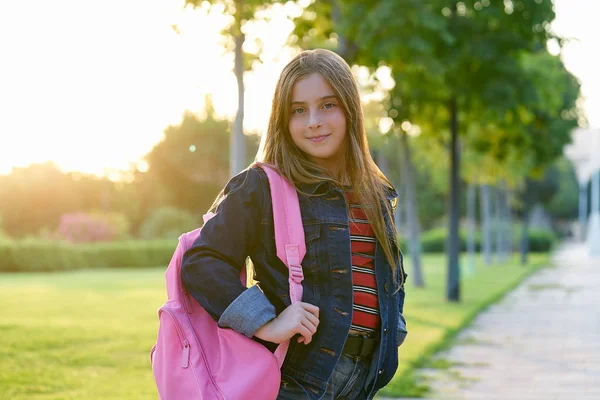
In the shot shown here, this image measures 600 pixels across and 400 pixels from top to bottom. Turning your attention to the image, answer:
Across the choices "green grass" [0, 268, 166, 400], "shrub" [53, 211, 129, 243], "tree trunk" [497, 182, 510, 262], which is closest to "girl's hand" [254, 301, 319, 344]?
"green grass" [0, 268, 166, 400]

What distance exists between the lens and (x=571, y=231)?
77.9 m

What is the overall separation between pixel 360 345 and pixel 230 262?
46 centimetres

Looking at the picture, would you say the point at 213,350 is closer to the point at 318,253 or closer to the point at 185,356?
the point at 185,356

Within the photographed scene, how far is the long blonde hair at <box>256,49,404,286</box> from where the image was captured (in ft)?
7.76

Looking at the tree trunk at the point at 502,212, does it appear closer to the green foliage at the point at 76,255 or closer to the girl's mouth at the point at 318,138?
the green foliage at the point at 76,255

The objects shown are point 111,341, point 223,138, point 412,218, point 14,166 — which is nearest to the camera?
point 111,341

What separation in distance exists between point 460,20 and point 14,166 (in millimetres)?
42785

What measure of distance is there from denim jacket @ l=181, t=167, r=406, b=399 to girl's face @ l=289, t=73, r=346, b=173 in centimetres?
13

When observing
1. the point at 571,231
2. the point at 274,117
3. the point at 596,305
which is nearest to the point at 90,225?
the point at 596,305

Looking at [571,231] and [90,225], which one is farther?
[571,231]

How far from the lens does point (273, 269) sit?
2246 millimetres

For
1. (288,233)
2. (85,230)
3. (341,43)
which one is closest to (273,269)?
(288,233)

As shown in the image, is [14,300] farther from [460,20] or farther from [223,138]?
[223,138]

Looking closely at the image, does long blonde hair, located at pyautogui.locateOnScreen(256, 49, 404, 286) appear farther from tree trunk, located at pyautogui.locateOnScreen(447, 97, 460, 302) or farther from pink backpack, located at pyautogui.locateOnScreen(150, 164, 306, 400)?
tree trunk, located at pyautogui.locateOnScreen(447, 97, 460, 302)
